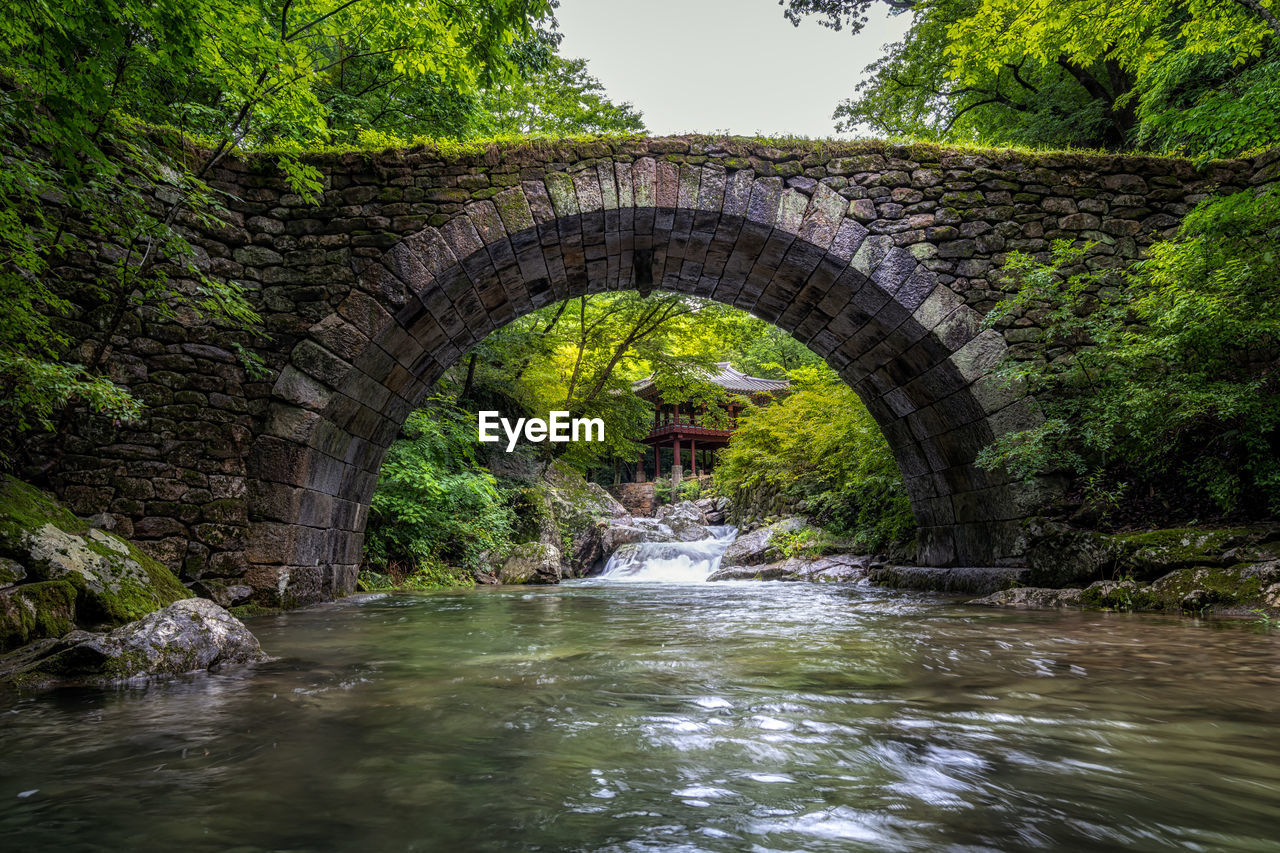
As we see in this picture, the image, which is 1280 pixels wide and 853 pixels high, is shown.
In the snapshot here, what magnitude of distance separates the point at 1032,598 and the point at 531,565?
27.9 ft

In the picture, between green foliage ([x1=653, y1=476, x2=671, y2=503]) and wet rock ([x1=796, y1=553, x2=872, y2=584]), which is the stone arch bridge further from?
green foliage ([x1=653, y1=476, x2=671, y2=503])

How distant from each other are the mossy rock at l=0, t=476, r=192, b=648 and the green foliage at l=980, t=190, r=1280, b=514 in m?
5.83

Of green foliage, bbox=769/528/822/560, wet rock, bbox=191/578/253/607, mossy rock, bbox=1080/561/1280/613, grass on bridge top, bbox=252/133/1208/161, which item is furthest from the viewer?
green foliage, bbox=769/528/822/560

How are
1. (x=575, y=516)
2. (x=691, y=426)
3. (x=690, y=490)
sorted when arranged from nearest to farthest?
1. (x=575, y=516)
2. (x=690, y=490)
3. (x=691, y=426)

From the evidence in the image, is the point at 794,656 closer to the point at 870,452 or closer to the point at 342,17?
the point at 870,452

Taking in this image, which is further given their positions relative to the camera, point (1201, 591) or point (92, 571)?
point (1201, 591)

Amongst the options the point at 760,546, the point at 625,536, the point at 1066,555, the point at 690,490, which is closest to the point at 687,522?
the point at 625,536

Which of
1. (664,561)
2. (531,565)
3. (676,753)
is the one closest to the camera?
(676,753)

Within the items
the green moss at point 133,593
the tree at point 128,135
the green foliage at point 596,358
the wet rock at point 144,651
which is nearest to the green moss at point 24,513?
the green moss at point 133,593

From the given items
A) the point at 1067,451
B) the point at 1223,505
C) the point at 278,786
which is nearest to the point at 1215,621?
the point at 1223,505

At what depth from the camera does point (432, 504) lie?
30.3 feet

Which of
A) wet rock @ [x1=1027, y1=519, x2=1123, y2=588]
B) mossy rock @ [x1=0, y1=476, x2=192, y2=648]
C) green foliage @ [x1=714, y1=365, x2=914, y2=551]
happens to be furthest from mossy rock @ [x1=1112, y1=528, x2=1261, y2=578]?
mossy rock @ [x1=0, y1=476, x2=192, y2=648]

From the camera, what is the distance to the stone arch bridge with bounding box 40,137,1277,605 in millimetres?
5238

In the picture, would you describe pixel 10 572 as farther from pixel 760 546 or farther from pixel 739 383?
pixel 739 383
